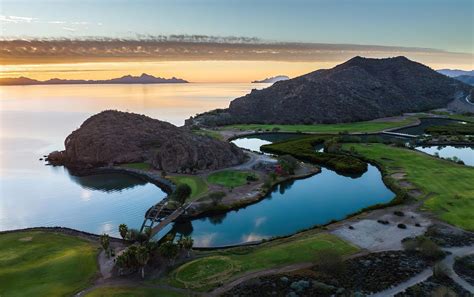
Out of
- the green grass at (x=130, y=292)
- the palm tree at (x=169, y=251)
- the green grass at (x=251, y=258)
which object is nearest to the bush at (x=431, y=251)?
the green grass at (x=251, y=258)

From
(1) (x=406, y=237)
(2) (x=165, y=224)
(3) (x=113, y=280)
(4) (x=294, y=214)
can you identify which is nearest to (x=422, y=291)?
(1) (x=406, y=237)

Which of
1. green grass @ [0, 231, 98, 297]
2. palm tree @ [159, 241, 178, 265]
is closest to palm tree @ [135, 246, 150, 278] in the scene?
palm tree @ [159, 241, 178, 265]

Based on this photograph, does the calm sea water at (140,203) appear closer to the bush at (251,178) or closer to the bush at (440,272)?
the bush at (251,178)

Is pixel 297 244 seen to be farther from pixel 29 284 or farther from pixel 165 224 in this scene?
pixel 29 284

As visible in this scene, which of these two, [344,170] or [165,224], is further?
[344,170]

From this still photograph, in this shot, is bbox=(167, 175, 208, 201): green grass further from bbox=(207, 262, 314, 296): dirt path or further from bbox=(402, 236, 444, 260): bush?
bbox=(402, 236, 444, 260): bush
